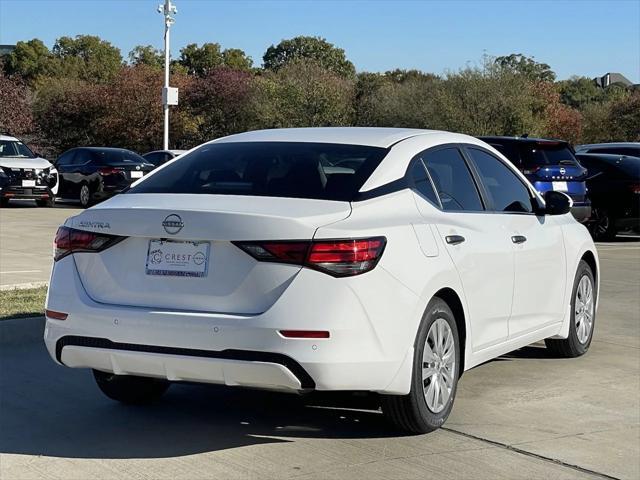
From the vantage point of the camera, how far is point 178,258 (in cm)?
496

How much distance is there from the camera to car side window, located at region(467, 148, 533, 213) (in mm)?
6590

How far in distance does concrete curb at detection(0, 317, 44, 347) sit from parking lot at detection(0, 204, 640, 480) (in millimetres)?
11

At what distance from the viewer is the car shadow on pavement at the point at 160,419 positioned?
531cm

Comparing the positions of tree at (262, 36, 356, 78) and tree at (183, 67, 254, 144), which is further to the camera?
tree at (262, 36, 356, 78)

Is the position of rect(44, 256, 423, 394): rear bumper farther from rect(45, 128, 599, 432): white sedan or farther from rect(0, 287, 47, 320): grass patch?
rect(0, 287, 47, 320): grass patch

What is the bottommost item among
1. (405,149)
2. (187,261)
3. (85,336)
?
(85,336)

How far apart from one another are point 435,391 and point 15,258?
9.03m

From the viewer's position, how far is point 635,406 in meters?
6.45

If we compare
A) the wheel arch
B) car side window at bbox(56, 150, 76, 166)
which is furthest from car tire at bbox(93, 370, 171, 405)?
car side window at bbox(56, 150, 76, 166)

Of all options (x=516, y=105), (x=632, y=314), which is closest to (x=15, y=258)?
(x=632, y=314)

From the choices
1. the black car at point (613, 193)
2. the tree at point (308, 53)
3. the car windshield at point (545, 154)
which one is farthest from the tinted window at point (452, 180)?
the tree at point (308, 53)

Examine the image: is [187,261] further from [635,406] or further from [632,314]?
[632,314]

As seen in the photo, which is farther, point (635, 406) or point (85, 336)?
point (635, 406)

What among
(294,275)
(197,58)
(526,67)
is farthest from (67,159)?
(197,58)
